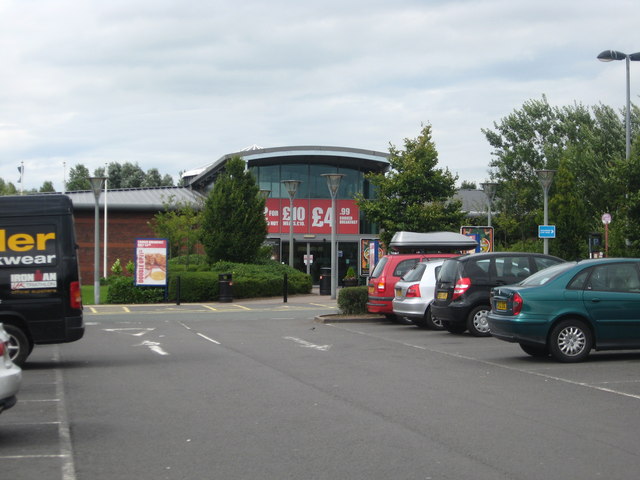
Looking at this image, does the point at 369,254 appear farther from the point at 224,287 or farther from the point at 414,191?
the point at 224,287

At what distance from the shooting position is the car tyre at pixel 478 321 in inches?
677

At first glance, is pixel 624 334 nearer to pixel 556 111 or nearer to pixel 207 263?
pixel 207 263

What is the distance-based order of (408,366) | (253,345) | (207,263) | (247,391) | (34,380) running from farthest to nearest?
(207,263) < (253,345) < (408,366) < (34,380) < (247,391)

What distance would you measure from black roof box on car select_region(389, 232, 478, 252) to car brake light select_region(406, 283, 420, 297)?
19.2 ft

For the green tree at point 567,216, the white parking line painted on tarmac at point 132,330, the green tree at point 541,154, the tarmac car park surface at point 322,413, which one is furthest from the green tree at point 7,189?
the tarmac car park surface at point 322,413

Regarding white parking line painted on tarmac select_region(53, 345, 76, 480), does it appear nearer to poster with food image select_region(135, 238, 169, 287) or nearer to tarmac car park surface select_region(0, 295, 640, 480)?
tarmac car park surface select_region(0, 295, 640, 480)

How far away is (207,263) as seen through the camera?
43.2m

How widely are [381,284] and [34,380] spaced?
34.6ft

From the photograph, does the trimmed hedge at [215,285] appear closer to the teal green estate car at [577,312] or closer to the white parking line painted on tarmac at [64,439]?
the teal green estate car at [577,312]

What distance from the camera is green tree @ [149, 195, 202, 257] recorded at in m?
49.7

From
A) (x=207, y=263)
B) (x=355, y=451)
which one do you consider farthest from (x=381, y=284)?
(x=207, y=263)

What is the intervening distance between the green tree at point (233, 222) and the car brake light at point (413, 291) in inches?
889

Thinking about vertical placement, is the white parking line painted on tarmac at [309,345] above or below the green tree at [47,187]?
below

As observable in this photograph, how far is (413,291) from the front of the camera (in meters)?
19.3
